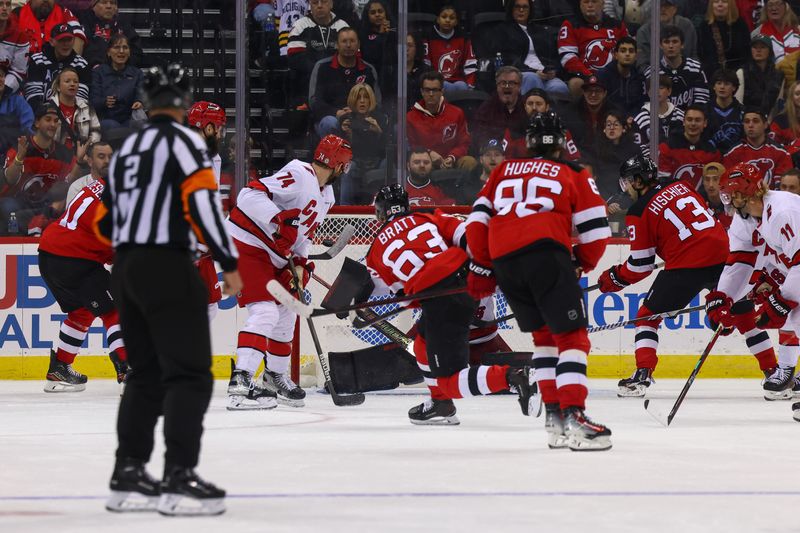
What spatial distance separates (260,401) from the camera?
580 cm

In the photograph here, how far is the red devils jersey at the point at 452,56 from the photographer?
8266mm

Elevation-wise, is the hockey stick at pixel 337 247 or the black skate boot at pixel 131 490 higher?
the hockey stick at pixel 337 247

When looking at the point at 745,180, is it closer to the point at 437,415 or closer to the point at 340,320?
the point at 437,415

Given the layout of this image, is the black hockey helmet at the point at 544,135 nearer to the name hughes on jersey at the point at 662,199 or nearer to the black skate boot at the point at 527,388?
the black skate boot at the point at 527,388

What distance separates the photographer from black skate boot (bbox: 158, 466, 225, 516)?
9.52 feet

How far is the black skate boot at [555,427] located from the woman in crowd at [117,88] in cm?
452

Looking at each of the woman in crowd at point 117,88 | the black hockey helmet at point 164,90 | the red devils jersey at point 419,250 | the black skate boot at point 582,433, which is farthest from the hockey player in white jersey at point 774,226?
the woman in crowd at point 117,88

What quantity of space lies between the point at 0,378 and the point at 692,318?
410 centimetres

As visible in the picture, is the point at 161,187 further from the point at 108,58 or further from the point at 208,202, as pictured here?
the point at 108,58

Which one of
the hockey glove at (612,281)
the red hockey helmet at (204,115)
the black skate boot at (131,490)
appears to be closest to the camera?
the black skate boot at (131,490)

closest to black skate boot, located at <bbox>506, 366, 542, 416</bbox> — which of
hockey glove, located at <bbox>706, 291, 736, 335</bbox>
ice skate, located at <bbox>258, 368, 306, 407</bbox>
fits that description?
hockey glove, located at <bbox>706, 291, 736, 335</bbox>

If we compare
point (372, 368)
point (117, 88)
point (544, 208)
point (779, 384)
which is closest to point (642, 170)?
point (779, 384)

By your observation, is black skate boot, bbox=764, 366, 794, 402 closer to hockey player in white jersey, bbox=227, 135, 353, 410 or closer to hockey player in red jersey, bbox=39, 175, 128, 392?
hockey player in white jersey, bbox=227, 135, 353, 410

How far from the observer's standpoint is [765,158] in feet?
27.2
